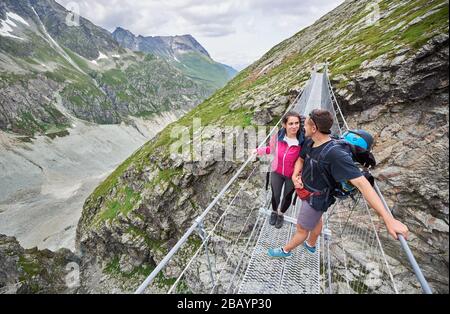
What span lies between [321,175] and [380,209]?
882 millimetres

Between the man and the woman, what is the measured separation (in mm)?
669

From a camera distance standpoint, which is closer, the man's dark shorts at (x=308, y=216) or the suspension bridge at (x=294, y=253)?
the man's dark shorts at (x=308, y=216)

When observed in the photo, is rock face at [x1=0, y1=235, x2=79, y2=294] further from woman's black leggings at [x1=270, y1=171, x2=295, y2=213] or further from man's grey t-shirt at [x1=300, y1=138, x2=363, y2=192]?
man's grey t-shirt at [x1=300, y1=138, x2=363, y2=192]

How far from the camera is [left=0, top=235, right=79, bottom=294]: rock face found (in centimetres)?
2856

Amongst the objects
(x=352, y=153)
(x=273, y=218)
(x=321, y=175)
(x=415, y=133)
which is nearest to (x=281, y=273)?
Answer: (x=273, y=218)

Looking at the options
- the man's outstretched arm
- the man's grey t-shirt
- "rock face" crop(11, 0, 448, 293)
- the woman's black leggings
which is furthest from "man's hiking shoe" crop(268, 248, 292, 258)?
"rock face" crop(11, 0, 448, 293)

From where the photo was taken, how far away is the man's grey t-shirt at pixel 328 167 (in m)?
3.09

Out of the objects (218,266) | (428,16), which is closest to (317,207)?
(218,266)

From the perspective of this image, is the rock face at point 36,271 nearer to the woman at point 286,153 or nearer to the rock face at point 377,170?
the rock face at point 377,170

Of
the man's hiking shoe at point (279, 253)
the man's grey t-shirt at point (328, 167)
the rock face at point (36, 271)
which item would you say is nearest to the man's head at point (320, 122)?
the man's grey t-shirt at point (328, 167)

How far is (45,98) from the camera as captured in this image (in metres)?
123

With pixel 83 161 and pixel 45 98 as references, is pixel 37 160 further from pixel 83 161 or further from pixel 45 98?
pixel 45 98

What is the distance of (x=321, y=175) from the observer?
3568 mm

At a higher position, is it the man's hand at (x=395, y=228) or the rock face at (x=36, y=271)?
the man's hand at (x=395, y=228)
